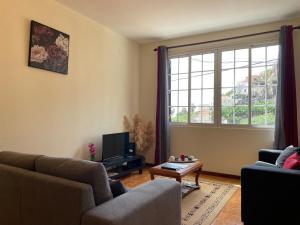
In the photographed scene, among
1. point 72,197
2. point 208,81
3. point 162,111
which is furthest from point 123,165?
point 72,197

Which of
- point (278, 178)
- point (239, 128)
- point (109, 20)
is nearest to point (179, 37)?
point (109, 20)

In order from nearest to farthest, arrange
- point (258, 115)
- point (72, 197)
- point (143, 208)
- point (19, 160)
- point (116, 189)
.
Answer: point (72, 197) → point (143, 208) → point (116, 189) → point (19, 160) → point (258, 115)

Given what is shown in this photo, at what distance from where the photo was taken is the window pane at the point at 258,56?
4223 millimetres

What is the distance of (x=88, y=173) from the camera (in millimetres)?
1577

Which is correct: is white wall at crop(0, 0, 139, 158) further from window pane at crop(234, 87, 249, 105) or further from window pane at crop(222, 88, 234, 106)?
window pane at crop(234, 87, 249, 105)

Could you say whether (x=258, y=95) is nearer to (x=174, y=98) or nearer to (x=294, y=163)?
(x=174, y=98)

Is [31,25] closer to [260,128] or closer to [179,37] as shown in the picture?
[179,37]

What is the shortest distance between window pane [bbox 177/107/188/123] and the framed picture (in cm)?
238

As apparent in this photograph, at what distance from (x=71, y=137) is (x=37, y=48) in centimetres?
137

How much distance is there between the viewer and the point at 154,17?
3977 mm

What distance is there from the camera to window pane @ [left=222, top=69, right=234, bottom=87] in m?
4.47

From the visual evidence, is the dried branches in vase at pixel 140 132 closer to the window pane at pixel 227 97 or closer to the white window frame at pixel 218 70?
the white window frame at pixel 218 70

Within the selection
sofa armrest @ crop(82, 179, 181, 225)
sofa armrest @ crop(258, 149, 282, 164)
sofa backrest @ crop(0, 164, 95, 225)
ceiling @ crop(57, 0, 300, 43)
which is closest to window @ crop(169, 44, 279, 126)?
ceiling @ crop(57, 0, 300, 43)

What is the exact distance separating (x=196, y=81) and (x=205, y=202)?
8.00ft
